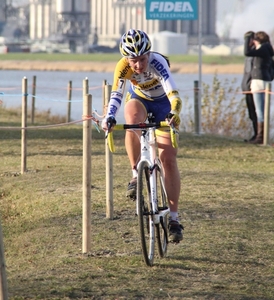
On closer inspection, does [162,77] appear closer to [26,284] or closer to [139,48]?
[139,48]

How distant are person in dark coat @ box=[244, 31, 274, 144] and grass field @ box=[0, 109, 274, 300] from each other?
2335mm

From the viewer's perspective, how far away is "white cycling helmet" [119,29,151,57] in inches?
260

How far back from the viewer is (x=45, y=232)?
28.0ft

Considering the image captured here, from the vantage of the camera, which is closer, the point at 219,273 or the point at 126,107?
the point at 219,273

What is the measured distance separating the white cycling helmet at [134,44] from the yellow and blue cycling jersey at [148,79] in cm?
24

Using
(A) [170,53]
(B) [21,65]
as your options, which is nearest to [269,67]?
(B) [21,65]

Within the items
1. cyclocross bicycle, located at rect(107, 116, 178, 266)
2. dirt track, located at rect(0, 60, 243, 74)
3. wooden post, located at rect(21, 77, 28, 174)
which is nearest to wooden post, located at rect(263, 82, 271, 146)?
wooden post, located at rect(21, 77, 28, 174)

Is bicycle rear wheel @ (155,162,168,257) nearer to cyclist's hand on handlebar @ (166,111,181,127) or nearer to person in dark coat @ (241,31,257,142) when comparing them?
cyclist's hand on handlebar @ (166,111,181,127)

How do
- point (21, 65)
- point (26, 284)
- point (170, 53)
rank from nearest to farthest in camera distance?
1. point (26, 284)
2. point (21, 65)
3. point (170, 53)

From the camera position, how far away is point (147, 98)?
24.3 feet

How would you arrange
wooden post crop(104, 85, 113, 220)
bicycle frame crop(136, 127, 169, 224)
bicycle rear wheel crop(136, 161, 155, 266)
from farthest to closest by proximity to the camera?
wooden post crop(104, 85, 113, 220) < bicycle frame crop(136, 127, 169, 224) < bicycle rear wheel crop(136, 161, 155, 266)

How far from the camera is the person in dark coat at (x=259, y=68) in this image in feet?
52.5

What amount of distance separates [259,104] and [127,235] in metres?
9.12

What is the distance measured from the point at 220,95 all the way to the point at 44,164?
27.3ft
